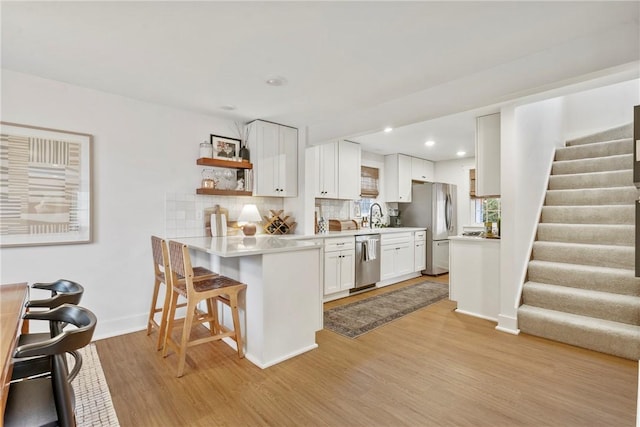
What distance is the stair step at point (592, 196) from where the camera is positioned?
3471 millimetres

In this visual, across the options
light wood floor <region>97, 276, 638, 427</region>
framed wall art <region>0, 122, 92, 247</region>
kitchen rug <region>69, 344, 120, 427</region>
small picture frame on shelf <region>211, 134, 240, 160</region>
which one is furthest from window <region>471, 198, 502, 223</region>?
framed wall art <region>0, 122, 92, 247</region>

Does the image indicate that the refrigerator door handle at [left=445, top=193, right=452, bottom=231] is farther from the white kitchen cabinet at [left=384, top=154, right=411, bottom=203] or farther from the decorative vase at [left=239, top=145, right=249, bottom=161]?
the decorative vase at [left=239, top=145, right=249, bottom=161]

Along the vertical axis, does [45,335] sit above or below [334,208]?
below

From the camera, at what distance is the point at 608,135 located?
4.46 m

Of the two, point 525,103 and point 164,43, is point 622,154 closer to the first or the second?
point 525,103

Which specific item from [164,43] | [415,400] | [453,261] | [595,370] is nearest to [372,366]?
[415,400]

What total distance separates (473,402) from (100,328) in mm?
3192

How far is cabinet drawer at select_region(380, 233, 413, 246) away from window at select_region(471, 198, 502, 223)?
155 cm

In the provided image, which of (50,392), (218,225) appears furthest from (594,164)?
(50,392)

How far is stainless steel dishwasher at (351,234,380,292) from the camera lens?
441 centimetres

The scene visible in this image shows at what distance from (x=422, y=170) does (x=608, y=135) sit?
110 inches

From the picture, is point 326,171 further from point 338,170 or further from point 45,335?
point 45,335

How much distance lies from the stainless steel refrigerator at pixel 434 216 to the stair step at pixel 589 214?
190 cm

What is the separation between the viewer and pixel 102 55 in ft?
7.27
